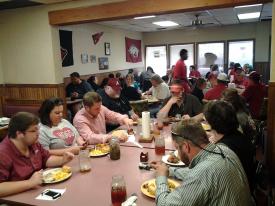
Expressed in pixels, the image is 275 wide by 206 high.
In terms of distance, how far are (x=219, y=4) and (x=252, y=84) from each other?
185 cm

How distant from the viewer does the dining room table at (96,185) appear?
1.63 m

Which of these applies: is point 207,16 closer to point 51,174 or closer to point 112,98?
point 112,98

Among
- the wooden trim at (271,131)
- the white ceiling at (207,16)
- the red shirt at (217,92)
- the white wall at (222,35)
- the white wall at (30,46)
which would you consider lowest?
the wooden trim at (271,131)

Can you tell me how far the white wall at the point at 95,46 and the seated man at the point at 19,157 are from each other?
5017mm

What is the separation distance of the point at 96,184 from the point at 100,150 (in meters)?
0.65

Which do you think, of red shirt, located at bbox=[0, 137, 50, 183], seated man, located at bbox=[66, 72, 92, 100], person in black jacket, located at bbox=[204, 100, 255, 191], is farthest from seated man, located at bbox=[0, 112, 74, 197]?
seated man, located at bbox=[66, 72, 92, 100]

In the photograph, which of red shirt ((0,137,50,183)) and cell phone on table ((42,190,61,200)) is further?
red shirt ((0,137,50,183))

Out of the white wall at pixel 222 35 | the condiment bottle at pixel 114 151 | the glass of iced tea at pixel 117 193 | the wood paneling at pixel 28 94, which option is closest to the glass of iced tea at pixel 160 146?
the condiment bottle at pixel 114 151

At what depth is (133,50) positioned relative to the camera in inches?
420

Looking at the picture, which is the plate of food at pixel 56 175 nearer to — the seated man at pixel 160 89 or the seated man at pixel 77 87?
the seated man at pixel 160 89

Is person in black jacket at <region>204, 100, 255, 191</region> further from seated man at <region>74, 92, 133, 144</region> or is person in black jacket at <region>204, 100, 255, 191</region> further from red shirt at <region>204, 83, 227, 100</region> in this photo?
red shirt at <region>204, 83, 227, 100</region>

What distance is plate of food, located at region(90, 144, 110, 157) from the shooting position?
2.37 m

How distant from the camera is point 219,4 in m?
3.68

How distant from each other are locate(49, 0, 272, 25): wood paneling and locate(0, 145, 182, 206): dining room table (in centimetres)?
242
